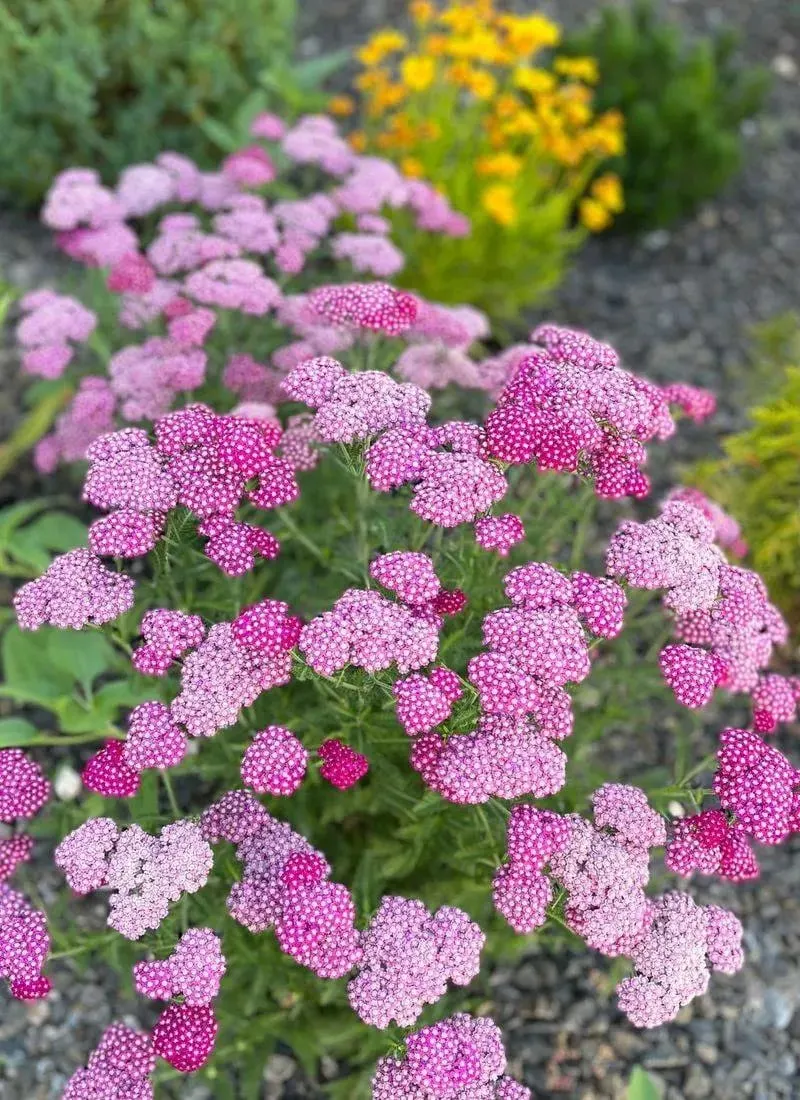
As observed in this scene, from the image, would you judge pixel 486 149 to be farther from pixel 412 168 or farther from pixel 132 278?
pixel 132 278

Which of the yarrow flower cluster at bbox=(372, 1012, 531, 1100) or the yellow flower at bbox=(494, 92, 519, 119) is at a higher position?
the yellow flower at bbox=(494, 92, 519, 119)

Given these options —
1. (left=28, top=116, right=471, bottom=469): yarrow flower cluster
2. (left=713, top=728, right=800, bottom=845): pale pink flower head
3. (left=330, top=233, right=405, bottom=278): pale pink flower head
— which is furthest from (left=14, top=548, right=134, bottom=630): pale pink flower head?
(left=330, top=233, right=405, bottom=278): pale pink flower head

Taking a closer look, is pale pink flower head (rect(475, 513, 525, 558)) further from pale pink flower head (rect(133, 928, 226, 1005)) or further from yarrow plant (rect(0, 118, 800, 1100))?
pale pink flower head (rect(133, 928, 226, 1005))

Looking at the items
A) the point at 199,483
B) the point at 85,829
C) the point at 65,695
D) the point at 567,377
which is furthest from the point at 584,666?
the point at 65,695

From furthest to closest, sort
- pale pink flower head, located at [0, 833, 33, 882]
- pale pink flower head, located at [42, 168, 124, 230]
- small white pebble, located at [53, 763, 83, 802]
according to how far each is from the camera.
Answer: pale pink flower head, located at [42, 168, 124, 230] → small white pebble, located at [53, 763, 83, 802] → pale pink flower head, located at [0, 833, 33, 882]

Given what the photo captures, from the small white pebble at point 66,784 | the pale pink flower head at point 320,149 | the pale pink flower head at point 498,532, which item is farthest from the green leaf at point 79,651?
the pale pink flower head at point 320,149

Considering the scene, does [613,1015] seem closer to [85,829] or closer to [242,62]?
[85,829]

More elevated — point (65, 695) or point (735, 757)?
point (735, 757)

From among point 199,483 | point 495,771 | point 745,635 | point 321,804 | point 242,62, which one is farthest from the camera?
point 242,62
